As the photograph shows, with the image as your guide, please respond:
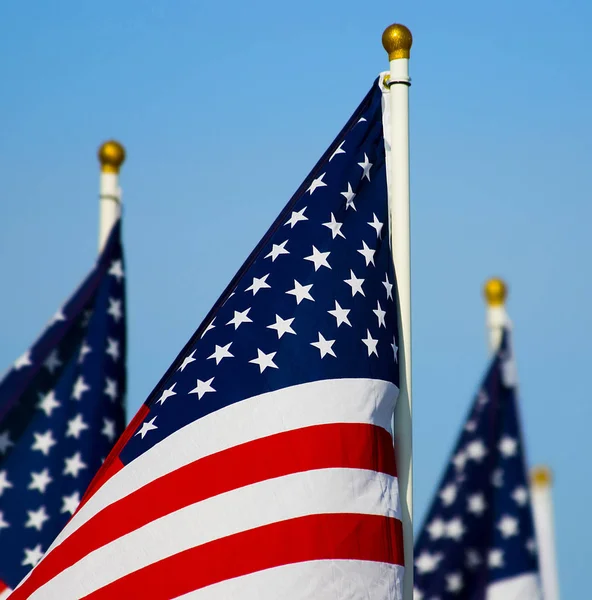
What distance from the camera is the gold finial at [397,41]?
692cm

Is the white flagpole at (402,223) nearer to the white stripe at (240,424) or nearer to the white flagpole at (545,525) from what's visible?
the white stripe at (240,424)

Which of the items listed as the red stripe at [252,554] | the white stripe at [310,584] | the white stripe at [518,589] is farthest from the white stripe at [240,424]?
the white stripe at [518,589]

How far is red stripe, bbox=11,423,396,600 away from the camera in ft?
20.7

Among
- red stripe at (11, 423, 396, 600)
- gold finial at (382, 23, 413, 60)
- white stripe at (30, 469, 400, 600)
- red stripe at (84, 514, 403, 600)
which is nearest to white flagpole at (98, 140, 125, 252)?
gold finial at (382, 23, 413, 60)

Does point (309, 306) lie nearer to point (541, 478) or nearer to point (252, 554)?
point (252, 554)

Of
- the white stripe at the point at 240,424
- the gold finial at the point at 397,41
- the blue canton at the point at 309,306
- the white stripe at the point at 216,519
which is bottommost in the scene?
the white stripe at the point at 216,519

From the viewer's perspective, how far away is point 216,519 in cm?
621

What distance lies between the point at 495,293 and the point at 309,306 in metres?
4.56

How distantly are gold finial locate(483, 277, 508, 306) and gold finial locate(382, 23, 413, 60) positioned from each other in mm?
4243

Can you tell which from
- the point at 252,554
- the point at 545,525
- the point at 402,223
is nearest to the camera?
the point at 252,554

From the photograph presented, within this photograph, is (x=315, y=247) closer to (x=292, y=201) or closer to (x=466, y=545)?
(x=292, y=201)

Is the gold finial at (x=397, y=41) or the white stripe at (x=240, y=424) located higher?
the gold finial at (x=397, y=41)

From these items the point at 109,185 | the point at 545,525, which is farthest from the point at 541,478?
the point at 109,185

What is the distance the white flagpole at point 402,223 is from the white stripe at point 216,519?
1.39ft
